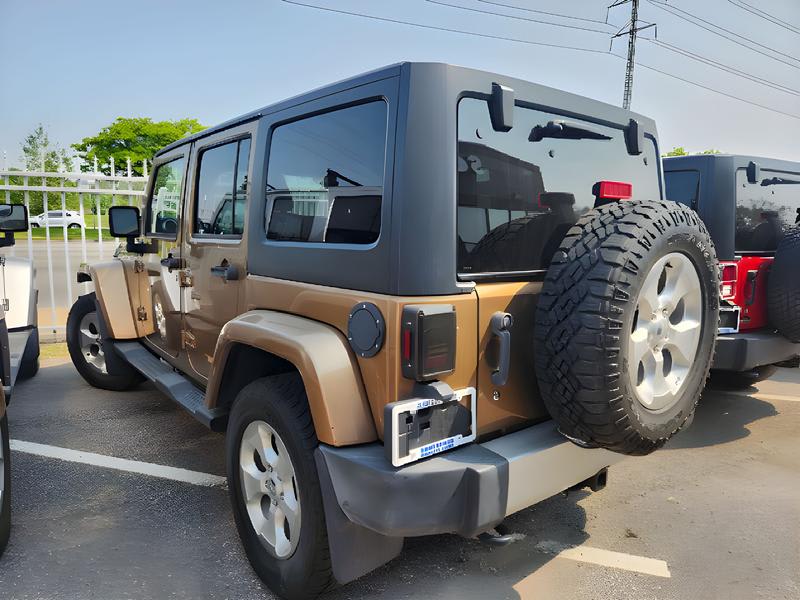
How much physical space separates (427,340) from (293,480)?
85 cm

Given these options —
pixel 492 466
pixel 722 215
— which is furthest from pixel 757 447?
pixel 492 466

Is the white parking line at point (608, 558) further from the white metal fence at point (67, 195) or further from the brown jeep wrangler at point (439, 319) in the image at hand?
the white metal fence at point (67, 195)

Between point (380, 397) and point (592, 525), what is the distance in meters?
1.70

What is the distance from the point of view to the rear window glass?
186 inches

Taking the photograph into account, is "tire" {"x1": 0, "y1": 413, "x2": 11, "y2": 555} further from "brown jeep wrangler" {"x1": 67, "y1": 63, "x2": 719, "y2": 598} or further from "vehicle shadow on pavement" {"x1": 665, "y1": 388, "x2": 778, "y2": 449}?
"vehicle shadow on pavement" {"x1": 665, "y1": 388, "x2": 778, "y2": 449}

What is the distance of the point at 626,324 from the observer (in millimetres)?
1988

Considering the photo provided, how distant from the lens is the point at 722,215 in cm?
459

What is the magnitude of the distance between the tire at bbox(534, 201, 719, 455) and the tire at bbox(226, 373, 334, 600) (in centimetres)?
91

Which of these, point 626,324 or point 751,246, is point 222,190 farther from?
point 751,246

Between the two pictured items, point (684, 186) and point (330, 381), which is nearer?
point (330, 381)

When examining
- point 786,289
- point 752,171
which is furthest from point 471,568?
point 752,171

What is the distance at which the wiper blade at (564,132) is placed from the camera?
236 cm

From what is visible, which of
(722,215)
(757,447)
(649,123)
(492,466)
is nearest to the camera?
(492,466)

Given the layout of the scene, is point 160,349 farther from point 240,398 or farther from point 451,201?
point 451,201
